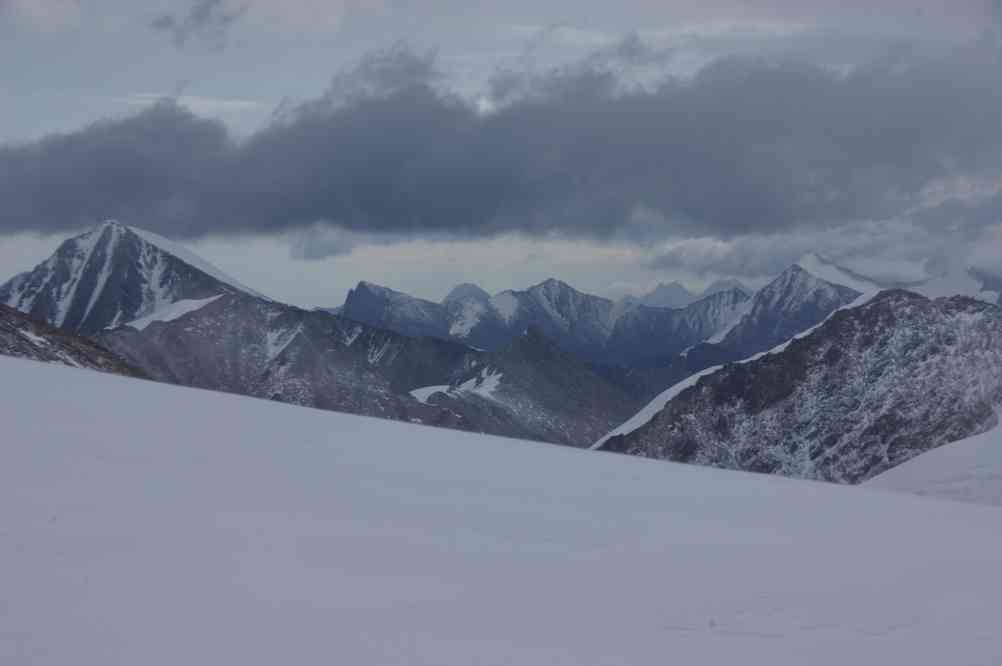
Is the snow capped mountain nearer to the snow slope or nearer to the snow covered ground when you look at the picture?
the snow slope

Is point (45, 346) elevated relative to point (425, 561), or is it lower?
elevated

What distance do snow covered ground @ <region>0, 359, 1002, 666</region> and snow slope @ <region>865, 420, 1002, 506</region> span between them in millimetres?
16252

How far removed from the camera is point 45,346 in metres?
104

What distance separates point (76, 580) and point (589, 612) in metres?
5.16

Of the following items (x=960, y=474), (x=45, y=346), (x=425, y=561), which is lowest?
(x=425, y=561)

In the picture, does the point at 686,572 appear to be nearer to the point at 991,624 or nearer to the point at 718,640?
the point at 718,640

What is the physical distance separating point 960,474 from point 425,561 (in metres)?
30.7

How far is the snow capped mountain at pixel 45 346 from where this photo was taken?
96062 millimetres

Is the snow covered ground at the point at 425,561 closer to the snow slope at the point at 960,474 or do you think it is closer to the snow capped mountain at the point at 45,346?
the snow slope at the point at 960,474

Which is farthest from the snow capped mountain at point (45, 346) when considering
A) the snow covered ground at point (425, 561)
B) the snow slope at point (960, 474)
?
the snow covered ground at point (425, 561)

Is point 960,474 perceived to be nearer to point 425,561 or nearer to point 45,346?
point 425,561

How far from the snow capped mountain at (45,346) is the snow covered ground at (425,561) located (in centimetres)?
8188

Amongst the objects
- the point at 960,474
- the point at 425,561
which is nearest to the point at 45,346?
the point at 960,474

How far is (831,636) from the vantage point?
10.3 meters
